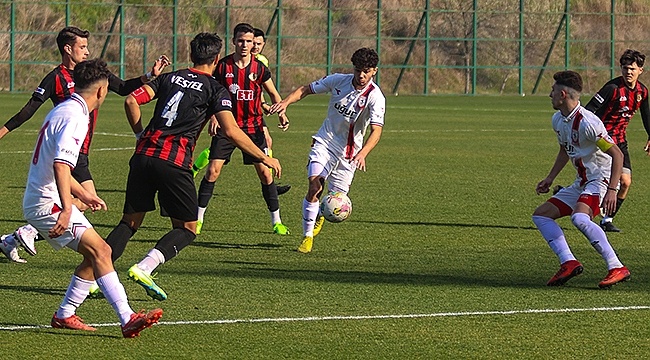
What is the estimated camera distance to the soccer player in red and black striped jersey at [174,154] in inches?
332

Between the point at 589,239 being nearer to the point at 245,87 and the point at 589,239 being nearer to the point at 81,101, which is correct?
the point at 81,101

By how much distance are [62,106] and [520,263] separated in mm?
4800

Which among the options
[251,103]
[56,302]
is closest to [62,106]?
[56,302]

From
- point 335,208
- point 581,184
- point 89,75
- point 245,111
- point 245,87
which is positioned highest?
point 89,75

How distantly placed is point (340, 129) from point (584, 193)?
2817 millimetres

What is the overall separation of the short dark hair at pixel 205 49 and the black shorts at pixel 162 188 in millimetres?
759

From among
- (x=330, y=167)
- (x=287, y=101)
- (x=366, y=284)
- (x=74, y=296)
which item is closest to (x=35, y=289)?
(x=74, y=296)

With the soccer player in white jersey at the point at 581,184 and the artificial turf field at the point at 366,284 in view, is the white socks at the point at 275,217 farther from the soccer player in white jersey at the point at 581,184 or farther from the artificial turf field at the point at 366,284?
the soccer player in white jersey at the point at 581,184

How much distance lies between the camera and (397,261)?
1060cm

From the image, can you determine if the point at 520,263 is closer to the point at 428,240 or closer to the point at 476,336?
the point at 428,240

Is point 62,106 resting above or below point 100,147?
above

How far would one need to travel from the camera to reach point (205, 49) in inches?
340

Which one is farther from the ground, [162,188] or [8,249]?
[162,188]

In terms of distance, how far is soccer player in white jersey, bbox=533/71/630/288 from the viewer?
9.20 m
